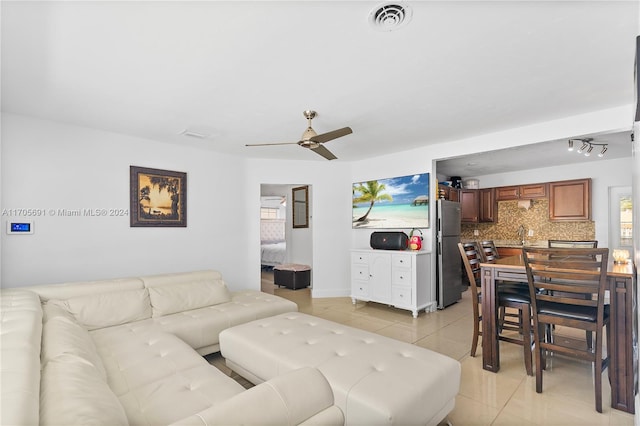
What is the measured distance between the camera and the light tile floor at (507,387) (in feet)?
6.43

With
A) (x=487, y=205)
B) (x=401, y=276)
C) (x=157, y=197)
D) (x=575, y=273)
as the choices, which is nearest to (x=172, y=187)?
(x=157, y=197)

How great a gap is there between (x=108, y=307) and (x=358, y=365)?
87.2 inches

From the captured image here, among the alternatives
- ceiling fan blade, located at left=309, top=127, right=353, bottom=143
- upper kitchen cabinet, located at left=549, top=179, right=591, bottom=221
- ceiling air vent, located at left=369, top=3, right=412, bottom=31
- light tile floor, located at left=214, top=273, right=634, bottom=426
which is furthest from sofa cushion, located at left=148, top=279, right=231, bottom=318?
upper kitchen cabinet, located at left=549, top=179, right=591, bottom=221

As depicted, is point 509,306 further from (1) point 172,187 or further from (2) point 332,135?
(1) point 172,187

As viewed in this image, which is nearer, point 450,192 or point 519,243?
point 450,192

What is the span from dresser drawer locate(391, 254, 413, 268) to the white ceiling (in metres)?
1.79

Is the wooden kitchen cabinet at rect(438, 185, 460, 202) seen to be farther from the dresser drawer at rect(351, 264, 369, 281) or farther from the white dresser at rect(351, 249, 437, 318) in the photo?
the dresser drawer at rect(351, 264, 369, 281)

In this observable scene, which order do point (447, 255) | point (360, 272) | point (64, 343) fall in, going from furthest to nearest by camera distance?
point (360, 272) < point (447, 255) < point (64, 343)

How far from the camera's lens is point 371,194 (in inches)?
205

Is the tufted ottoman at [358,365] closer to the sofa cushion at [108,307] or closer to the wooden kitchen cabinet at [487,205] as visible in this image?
the sofa cushion at [108,307]

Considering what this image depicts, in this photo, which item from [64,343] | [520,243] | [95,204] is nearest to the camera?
[64,343]

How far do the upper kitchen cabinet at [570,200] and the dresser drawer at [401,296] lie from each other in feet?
11.3

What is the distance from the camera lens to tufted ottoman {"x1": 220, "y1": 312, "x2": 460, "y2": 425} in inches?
59.6

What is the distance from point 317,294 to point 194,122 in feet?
10.9
